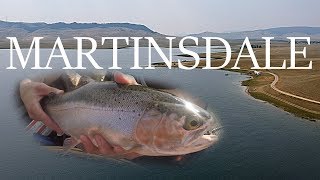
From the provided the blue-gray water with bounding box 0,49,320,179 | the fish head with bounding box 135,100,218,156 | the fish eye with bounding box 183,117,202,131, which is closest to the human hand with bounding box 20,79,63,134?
the fish head with bounding box 135,100,218,156

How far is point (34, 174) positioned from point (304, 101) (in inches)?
579

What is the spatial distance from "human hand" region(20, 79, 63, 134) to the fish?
0.04 metres

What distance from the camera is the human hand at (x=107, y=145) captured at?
162cm

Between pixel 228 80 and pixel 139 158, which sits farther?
pixel 228 80

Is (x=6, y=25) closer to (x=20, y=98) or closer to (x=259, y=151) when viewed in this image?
(x=259, y=151)

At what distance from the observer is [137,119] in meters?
1.65

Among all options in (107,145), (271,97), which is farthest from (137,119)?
(271,97)

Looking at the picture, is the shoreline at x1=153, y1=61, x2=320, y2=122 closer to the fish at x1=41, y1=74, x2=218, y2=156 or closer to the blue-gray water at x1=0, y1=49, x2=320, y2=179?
the blue-gray water at x1=0, y1=49, x2=320, y2=179

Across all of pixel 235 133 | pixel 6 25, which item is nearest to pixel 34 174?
pixel 235 133

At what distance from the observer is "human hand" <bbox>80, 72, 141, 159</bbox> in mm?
1619

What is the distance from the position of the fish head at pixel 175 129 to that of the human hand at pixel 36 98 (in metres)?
0.41

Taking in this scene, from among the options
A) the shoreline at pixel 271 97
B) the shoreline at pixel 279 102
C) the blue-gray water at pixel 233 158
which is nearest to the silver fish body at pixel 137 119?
the blue-gray water at pixel 233 158

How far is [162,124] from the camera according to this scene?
1593 millimetres

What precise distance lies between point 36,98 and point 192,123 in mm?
699
